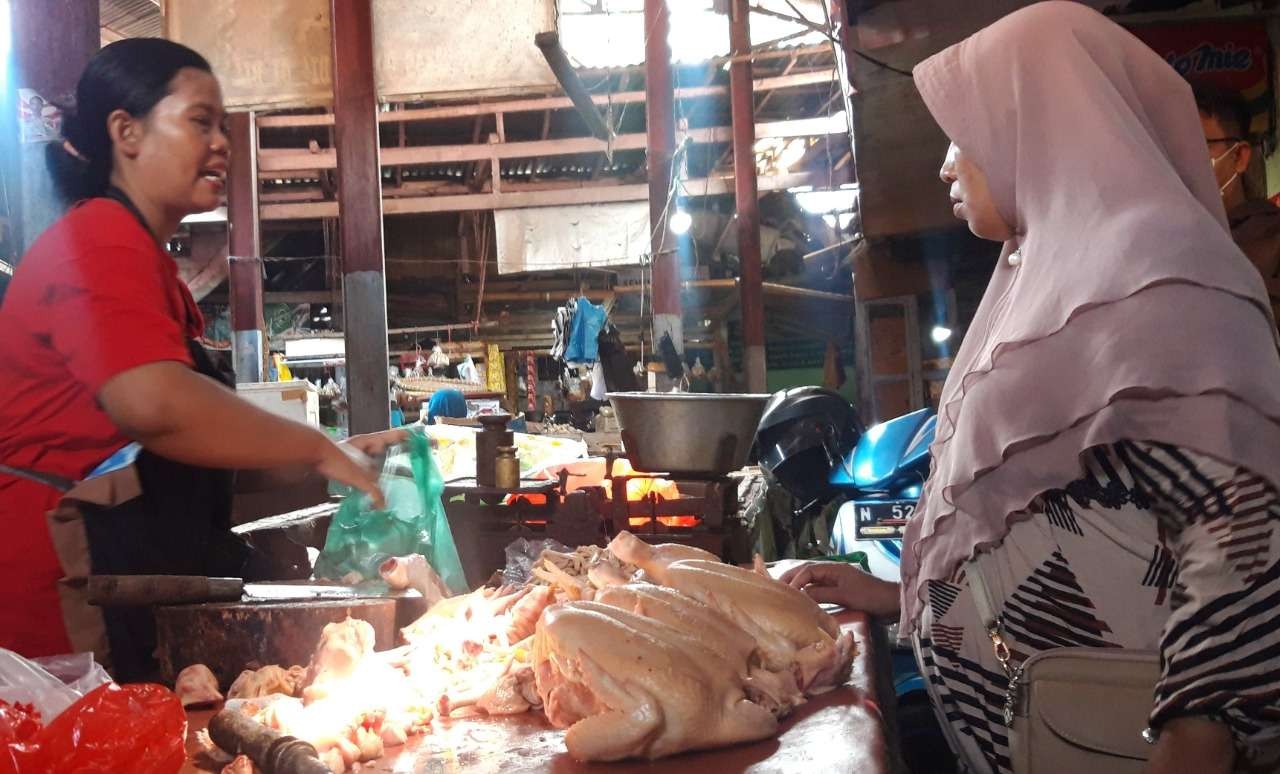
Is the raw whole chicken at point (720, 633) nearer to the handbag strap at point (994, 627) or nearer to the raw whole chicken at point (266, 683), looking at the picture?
the handbag strap at point (994, 627)

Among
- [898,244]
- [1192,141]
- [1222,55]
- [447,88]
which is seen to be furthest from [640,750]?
[898,244]

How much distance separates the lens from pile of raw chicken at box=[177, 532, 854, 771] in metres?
1.86

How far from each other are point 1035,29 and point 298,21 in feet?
21.6

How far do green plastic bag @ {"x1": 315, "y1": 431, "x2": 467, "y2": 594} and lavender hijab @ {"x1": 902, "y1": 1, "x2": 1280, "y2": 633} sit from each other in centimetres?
173

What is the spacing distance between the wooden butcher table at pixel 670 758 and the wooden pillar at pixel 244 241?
1126cm

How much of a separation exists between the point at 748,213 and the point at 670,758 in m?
11.9

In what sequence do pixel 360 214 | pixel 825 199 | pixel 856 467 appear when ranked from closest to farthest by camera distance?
pixel 856 467 → pixel 360 214 → pixel 825 199

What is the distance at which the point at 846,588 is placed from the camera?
3006 millimetres

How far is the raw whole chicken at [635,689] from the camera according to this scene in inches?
71.6

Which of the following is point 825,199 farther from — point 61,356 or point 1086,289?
point 61,356

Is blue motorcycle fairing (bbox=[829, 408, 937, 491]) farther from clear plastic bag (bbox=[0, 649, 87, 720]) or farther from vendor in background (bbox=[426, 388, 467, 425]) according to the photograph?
vendor in background (bbox=[426, 388, 467, 425])

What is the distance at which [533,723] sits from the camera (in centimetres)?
212

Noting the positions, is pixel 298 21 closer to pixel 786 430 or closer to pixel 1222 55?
pixel 786 430

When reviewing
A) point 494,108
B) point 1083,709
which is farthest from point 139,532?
point 494,108
